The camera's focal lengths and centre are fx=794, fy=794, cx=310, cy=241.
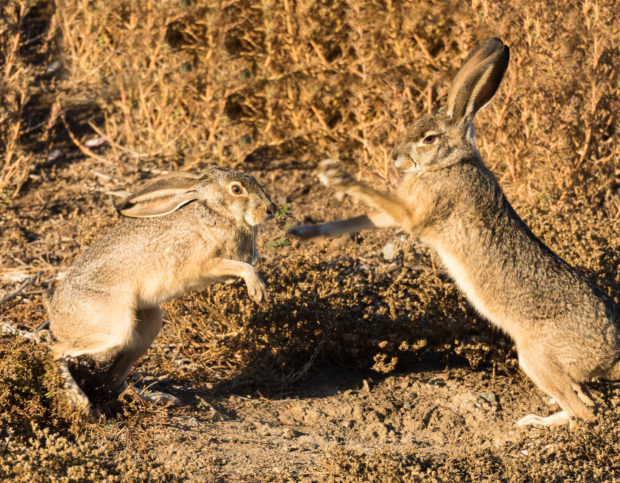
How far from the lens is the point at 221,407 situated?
5883 mm

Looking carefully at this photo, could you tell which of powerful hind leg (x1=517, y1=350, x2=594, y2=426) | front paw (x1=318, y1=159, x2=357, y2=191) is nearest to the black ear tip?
front paw (x1=318, y1=159, x2=357, y2=191)

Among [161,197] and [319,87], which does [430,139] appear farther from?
[319,87]

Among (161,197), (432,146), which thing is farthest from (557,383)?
(161,197)

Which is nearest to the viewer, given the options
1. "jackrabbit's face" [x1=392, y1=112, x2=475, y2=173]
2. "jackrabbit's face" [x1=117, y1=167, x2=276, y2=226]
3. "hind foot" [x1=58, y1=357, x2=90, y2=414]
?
"hind foot" [x1=58, y1=357, x2=90, y2=414]

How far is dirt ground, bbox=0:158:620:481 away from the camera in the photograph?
4879 millimetres

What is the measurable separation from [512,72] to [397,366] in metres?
3.63

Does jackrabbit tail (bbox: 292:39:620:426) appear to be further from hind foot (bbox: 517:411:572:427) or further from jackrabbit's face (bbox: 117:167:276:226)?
jackrabbit's face (bbox: 117:167:276:226)

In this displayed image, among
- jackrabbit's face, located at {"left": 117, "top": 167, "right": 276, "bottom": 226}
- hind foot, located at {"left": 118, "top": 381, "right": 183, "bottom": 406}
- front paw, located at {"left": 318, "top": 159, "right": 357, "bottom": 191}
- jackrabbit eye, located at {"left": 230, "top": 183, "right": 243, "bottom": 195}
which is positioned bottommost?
hind foot, located at {"left": 118, "top": 381, "right": 183, "bottom": 406}

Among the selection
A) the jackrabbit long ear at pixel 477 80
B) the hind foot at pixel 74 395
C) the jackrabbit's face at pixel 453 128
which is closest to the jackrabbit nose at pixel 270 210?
the jackrabbit's face at pixel 453 128

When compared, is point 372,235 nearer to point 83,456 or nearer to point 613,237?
point 613,237

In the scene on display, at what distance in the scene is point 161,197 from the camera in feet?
17.8

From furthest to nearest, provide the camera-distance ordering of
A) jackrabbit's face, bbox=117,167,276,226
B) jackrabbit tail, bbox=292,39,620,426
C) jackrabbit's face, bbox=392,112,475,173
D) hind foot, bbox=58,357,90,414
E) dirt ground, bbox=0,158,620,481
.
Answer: jackrabbit's face, bbox=392,112,475,173
jackrabbit tail, bbox=292,39,620,426
jackrabbit's face, bbox=117,167,276,226
hind foot, bbox=58,357,90,414
dirt ground, bbox=0,158,620,481

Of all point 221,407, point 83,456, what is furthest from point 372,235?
point 83,456

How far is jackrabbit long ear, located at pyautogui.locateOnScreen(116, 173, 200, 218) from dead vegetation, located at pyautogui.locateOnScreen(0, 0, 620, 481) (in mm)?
1157
